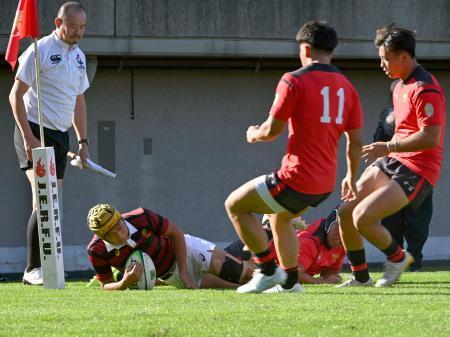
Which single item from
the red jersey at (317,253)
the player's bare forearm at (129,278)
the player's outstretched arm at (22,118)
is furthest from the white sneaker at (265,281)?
the player's outstretched arm at (22,118)

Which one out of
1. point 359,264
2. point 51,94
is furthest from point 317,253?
point 51,94

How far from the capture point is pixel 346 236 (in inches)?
371

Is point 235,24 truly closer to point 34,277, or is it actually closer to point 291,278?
point 34,277

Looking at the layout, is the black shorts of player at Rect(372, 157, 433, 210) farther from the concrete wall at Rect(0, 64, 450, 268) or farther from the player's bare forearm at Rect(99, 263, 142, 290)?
the concrete wall at Rect(0, 64, 450, 268)

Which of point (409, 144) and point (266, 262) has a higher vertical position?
point (409, 144)

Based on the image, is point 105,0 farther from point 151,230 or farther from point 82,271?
point 151,230

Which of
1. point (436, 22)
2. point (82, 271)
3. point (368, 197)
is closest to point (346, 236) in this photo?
point (368, 197)

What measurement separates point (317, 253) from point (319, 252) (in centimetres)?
6

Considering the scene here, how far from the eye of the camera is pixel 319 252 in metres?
10.8

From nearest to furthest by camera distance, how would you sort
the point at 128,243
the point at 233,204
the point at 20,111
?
the point at 233,204 < the point at 128,243 < the point at 20,111

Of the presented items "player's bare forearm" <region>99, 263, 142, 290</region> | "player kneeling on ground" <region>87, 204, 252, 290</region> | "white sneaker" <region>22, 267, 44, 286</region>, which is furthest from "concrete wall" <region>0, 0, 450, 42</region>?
"player's bare forearm" <region>99, 263, 142, 290</region>

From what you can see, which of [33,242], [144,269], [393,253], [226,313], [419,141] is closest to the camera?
[226,313]

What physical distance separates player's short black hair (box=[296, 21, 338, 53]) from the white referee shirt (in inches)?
101

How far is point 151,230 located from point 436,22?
873 cm
